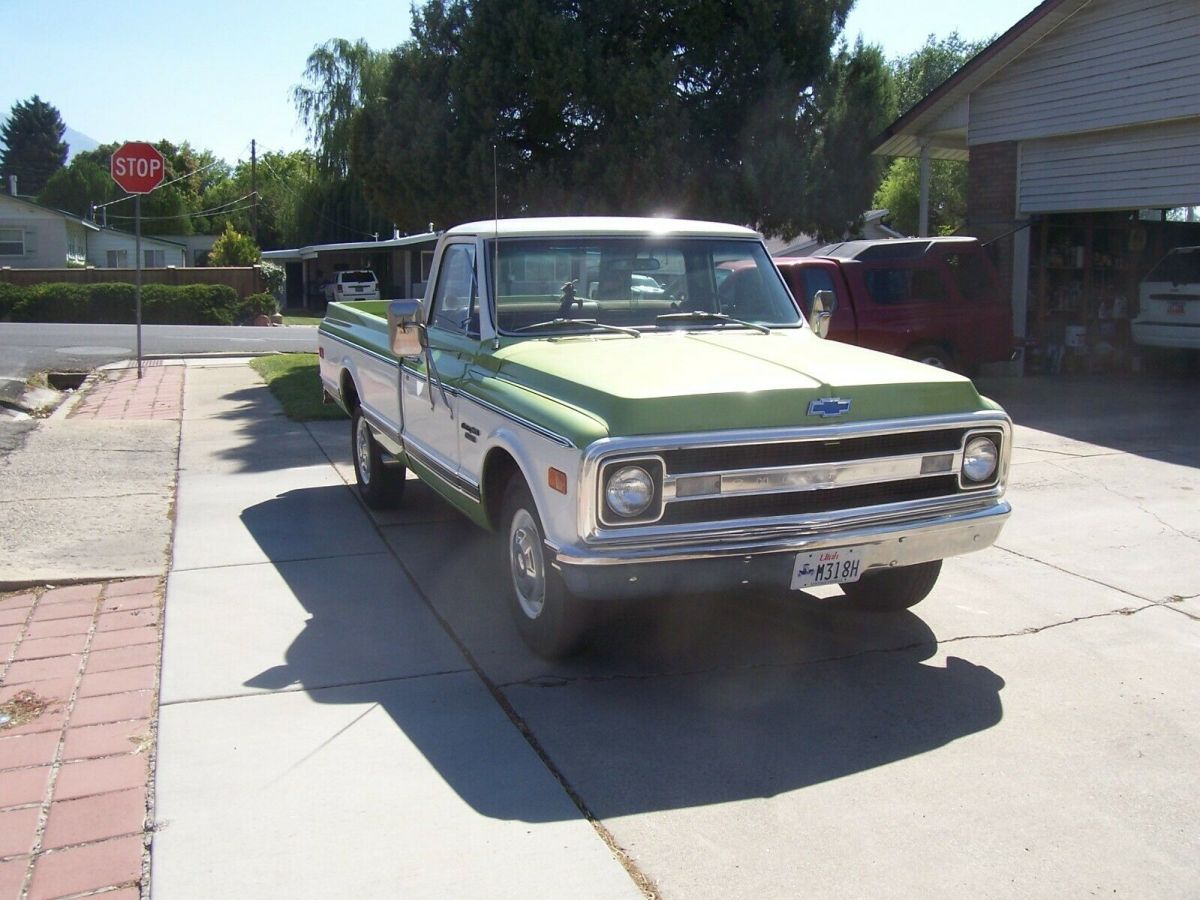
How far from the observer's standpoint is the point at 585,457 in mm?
4566

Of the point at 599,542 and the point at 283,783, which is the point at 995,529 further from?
the point at 283,783

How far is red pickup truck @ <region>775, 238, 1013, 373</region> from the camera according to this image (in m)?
12.8

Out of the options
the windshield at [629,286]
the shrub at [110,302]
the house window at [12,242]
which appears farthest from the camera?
the house window at [12,242]

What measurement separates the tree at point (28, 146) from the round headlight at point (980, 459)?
10666cm

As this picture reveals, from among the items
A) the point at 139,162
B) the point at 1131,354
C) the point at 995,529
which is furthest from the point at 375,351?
the point at 1131,354

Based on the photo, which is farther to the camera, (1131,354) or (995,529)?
(1131,354)

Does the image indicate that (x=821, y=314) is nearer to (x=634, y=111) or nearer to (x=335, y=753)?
(x=335, y=753)

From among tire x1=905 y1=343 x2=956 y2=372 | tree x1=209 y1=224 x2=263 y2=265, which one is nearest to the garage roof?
tire x1=905 y1=343 x2=956 y2=372

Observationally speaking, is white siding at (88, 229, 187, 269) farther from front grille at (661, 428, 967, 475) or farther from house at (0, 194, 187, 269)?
front grille at (661, 428, 967, 475)

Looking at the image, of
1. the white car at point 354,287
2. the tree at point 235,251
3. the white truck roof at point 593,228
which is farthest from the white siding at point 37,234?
the white truck roof at point 593,228

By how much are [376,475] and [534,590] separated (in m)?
3.19

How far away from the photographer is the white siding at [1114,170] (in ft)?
47.2

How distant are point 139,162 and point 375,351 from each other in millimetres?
10468

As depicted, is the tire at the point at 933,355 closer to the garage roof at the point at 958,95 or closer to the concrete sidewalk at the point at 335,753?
the garage roof at the point at 958,95
